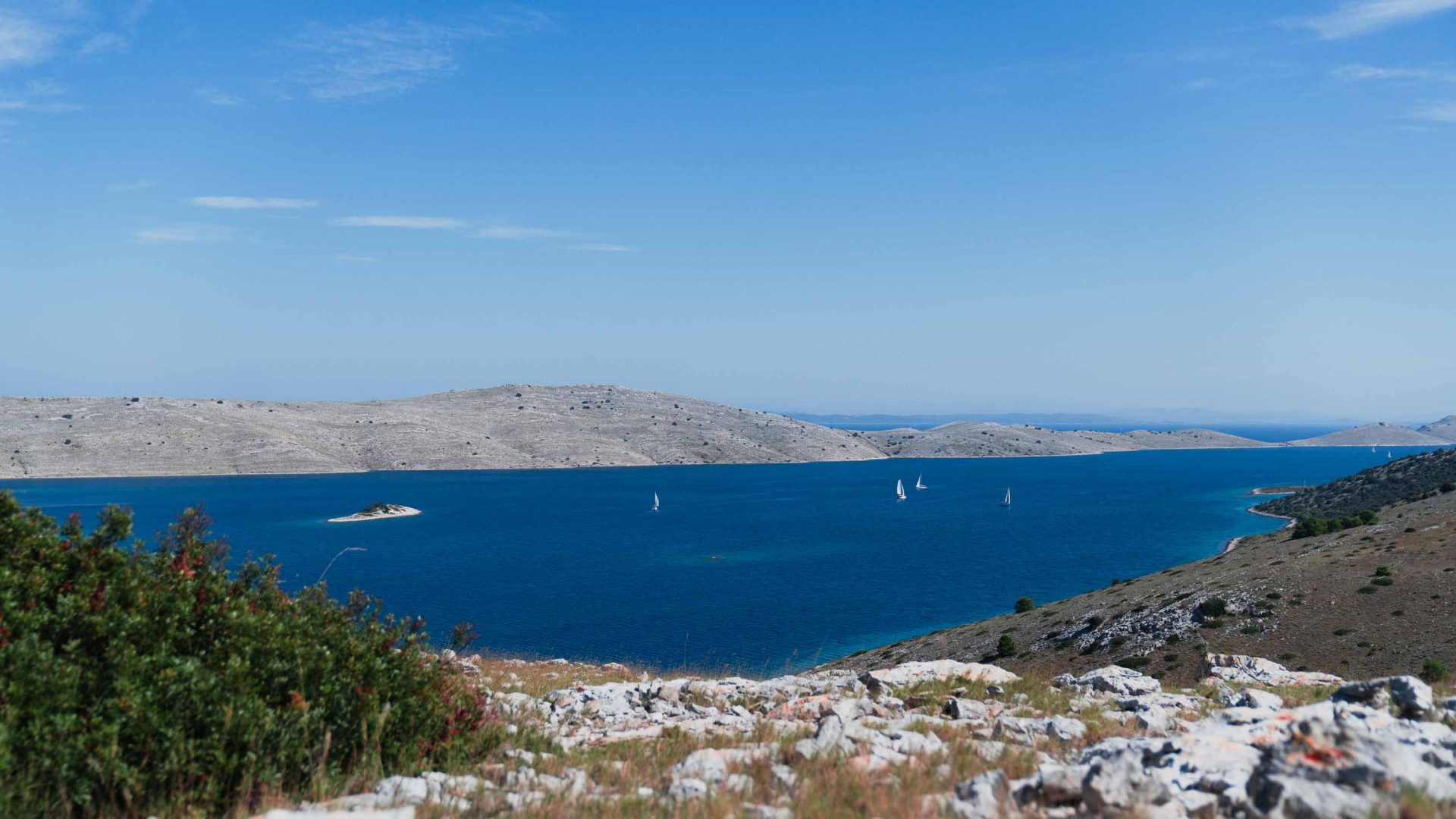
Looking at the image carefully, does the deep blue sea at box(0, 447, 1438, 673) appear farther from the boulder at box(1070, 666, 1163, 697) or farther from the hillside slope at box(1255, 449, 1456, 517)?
the boulder at box(1070, 666, 1163, 697)

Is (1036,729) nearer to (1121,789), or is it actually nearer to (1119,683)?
(1121,789)

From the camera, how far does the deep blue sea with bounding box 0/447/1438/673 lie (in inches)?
2724

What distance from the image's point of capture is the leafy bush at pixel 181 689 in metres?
7.30

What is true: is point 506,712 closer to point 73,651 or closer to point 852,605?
point 73,651

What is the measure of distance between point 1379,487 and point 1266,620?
3654 inches

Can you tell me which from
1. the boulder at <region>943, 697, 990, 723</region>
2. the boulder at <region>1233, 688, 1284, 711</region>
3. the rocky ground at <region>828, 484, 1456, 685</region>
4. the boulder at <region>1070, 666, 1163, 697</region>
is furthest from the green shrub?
the boulder at <region>943, 697, 990, 723</region>

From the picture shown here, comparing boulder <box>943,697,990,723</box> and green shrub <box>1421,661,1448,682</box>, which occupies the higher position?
boulder <box>943,697,990,723</box>

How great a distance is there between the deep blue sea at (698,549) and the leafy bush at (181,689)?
34613 millimetres

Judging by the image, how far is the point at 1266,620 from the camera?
4638 cm

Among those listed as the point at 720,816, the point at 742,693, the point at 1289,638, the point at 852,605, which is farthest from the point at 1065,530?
the point at 720,816

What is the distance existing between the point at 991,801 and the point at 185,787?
23.0 ft

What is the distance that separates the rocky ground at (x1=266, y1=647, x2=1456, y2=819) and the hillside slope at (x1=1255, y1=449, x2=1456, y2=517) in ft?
350

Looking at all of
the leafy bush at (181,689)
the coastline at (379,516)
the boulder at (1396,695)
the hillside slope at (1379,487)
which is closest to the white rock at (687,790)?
the leafy bush at (181,689)

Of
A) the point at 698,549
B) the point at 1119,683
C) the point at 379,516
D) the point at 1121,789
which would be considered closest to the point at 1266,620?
the point at 1119,683
